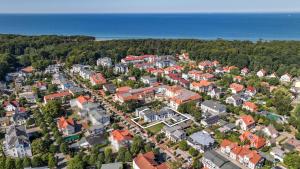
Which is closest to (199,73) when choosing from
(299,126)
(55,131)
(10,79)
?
(299,126)

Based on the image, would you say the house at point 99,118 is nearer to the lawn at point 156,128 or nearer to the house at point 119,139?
the house at point 119,139

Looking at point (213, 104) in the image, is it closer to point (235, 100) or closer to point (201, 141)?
point (235, 100)

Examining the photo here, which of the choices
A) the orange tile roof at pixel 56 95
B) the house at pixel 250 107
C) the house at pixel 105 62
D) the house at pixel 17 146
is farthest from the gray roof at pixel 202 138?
the house at pixel 105 62

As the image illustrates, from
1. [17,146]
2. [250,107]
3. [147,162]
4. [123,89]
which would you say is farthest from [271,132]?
[17,146]

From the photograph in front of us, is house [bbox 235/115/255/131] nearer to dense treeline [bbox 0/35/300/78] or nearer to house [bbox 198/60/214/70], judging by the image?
dense treeline [bbox 0/35/300/78]

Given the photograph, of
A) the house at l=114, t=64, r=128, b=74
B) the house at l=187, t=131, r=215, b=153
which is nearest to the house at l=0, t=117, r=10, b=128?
the house at l=187, t=131, r=215, b=153

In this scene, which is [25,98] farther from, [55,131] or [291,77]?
[291,77]
